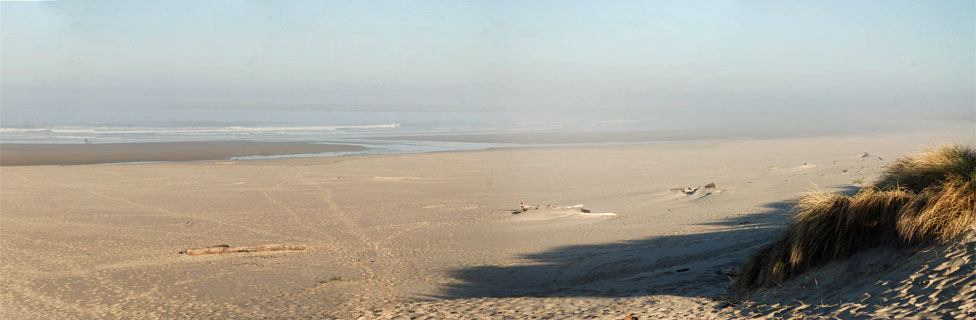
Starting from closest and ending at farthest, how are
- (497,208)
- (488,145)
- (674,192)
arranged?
(497,208), (674,192), (488,145)

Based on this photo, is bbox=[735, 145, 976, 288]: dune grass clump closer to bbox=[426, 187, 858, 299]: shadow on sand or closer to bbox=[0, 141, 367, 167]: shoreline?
bbox=[426, 187, 858, 299]: shadow on sand

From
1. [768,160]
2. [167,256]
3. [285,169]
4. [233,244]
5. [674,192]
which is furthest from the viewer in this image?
[768,160]

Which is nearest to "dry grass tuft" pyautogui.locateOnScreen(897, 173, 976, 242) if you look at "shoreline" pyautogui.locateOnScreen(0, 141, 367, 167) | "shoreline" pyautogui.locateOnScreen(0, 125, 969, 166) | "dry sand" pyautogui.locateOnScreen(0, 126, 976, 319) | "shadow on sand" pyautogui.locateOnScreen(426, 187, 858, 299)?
"dry sand" pyautogui.locateOnScreen(0, 126, 976, 319)

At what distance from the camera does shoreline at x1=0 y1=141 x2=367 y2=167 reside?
29.2 meters

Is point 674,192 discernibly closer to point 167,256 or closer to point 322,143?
point 167,256

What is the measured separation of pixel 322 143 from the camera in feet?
131

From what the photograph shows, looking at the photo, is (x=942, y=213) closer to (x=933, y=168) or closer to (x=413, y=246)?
(x=933, y=168)

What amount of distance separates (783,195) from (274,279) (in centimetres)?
1059

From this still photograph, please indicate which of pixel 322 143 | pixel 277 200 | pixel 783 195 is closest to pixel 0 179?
pixel 277 200

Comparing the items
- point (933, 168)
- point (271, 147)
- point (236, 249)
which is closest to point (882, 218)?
point (933, 168)

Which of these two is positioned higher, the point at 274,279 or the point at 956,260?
the point at 956,260

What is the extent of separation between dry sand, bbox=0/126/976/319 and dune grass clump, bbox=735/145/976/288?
309 mm

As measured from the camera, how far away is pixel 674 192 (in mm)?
17484

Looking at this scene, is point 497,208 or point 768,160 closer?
point 497,208
